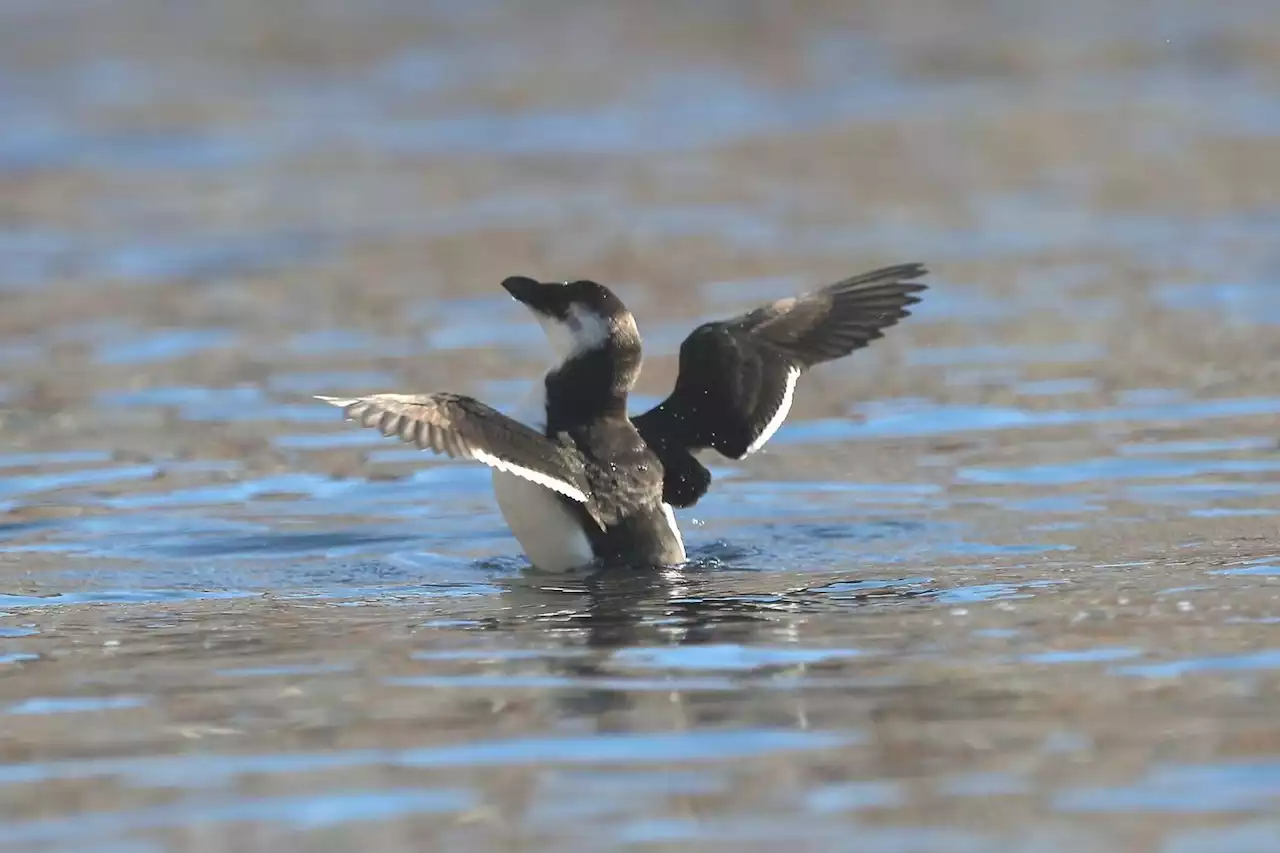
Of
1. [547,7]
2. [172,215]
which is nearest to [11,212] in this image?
[172,215]

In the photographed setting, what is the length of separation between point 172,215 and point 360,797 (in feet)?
42.3

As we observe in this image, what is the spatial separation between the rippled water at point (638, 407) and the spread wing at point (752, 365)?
383mm

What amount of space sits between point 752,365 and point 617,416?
2.48 ft

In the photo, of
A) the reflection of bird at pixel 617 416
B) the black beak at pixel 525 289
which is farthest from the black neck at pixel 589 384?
the black beak at pixel 525 289

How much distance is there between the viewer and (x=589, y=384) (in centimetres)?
806

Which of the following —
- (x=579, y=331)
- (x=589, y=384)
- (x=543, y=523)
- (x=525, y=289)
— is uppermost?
(x=525, y=289)

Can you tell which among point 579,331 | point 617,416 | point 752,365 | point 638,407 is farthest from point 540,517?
point 638,407

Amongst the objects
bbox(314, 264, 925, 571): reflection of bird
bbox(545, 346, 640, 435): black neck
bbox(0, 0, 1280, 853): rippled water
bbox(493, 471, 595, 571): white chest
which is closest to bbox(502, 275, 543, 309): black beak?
bbox(314, 264, 925, 571): reflection of bird

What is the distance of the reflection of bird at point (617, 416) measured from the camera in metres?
7.33

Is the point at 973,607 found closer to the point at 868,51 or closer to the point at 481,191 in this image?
the point at 481,191

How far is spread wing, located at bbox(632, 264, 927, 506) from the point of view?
27.9 feet

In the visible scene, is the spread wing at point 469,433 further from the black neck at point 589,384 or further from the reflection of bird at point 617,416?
the black neck at point 589,384

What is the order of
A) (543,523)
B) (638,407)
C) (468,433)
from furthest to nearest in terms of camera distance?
(638,407) → (543,523) → (468,433)

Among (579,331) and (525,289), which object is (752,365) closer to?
(579,331)
